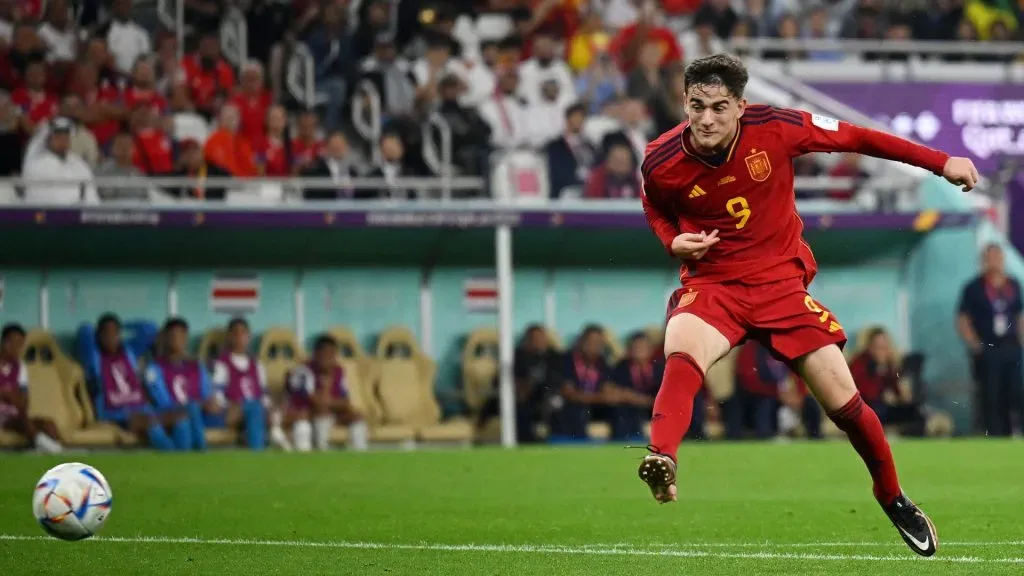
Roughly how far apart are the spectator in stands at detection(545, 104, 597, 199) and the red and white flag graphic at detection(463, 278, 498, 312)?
60.0 inches

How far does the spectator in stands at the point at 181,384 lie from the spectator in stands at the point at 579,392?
362cm

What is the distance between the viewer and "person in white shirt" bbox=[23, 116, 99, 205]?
16922 millimetres

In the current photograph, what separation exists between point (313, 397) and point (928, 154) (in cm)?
1122

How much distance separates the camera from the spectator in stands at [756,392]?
18.3 m

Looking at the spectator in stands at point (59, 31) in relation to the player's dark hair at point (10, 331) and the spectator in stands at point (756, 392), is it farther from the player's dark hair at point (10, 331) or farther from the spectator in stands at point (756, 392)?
the spectator in stands at point (756, 392)

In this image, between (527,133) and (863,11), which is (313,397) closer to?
(527,133)

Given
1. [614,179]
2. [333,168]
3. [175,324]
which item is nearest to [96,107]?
[175,324]

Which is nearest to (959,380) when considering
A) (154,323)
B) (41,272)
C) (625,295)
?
(625,295)

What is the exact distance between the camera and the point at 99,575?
22.5ft

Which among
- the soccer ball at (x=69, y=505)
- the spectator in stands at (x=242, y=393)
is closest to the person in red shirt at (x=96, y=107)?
the spectator in stands at (x=242, y=393)

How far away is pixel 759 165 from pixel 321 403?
10900mm

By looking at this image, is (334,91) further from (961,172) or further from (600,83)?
(961,172)

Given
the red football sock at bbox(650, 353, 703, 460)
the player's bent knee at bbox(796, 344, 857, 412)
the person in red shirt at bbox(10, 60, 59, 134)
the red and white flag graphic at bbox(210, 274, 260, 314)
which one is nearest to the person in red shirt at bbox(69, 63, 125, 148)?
the person in red shirt at bbox(10, 60, 59, 134)

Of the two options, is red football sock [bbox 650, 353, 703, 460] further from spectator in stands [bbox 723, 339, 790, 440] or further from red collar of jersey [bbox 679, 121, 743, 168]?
spectator in stands [bbox 723, 339, 790, 440]
